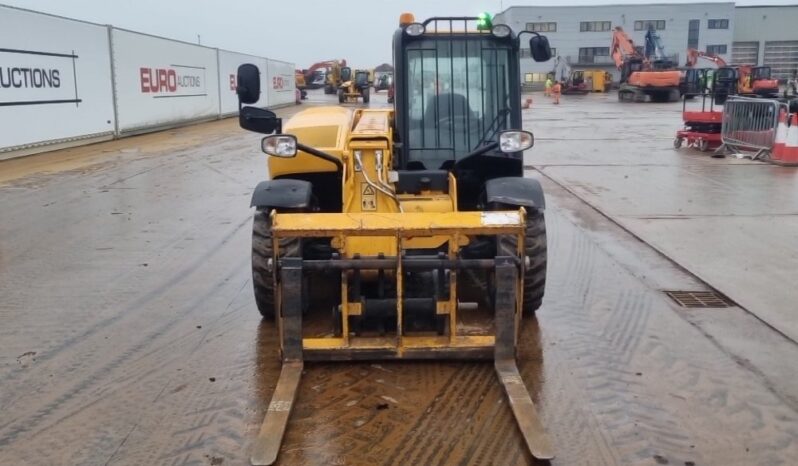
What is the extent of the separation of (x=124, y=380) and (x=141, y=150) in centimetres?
1481

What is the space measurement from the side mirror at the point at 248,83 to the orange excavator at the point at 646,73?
42028 mm

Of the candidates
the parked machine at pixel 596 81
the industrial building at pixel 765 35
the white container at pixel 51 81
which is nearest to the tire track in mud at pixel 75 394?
the white container at pixel 51 81

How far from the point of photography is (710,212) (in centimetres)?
980

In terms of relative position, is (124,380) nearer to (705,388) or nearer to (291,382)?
(291,382)

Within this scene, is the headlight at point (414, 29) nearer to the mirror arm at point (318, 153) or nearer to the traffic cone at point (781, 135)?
the mirror arm at point (318, 153)

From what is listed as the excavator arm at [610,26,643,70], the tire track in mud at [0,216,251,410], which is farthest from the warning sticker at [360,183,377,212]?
the excavator arm at [610,26,643,70]

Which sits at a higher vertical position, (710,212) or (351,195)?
(351,195)

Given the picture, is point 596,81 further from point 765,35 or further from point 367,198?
point 367,198

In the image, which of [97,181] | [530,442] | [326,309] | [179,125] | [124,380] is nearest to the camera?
[530,442]

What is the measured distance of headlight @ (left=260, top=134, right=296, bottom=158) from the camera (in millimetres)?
4879

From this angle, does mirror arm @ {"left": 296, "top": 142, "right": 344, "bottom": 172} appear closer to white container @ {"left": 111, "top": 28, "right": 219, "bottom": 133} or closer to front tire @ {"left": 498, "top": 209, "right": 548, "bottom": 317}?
front tire @ {"left": 498, "top": 209, "right": 548, "bottom": 317}

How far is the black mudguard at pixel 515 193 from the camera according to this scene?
4996mm

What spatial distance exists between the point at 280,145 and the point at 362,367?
1.57m

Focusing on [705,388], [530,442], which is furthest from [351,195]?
[705,388]
